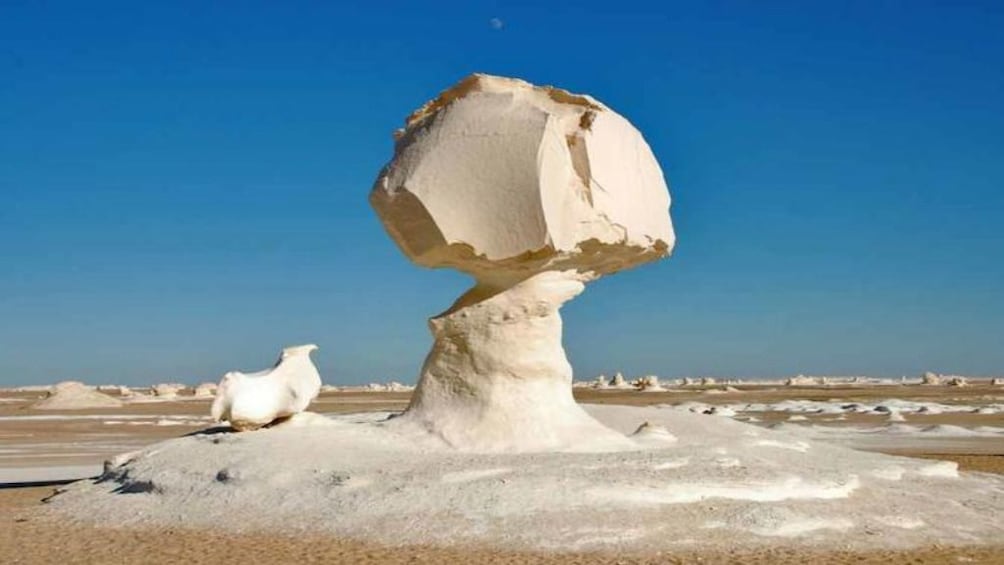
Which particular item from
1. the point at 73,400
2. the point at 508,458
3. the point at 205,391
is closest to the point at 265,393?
the point at 508,458

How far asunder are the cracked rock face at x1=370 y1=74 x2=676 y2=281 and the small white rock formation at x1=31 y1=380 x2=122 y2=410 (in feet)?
133

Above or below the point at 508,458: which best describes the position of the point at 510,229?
above

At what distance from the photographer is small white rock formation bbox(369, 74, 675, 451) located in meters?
13.6

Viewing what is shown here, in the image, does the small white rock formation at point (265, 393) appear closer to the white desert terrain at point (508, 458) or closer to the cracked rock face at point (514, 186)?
the white desert terrain at point (508, 458)

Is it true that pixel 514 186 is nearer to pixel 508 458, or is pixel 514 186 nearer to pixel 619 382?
pixel 508 458

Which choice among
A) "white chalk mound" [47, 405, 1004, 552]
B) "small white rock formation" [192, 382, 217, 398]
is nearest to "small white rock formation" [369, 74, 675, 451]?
"white chalk mound" [47, 405, 1004, 552]

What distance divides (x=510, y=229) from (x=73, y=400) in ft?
140

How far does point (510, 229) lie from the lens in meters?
13.5

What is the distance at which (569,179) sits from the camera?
13953 millimetres

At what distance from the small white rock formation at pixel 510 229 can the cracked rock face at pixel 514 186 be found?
0.7 inches

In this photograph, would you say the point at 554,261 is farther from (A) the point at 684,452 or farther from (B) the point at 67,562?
(B) the point at 67,562

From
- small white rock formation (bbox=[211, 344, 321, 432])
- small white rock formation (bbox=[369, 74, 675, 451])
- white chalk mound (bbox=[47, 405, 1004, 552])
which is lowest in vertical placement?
white chalk mound (bbox=[47, 405, 1004, 552])

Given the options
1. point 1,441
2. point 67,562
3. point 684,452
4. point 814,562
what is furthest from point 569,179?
point 1,441

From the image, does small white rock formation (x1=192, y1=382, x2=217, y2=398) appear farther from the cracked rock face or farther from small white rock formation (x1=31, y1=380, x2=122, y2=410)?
the cracked rock face
